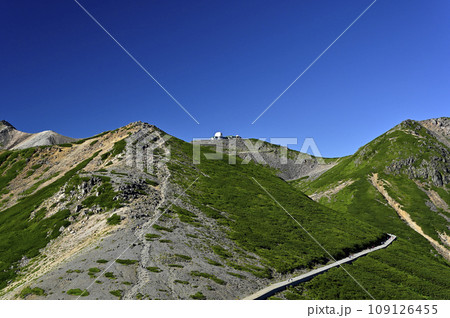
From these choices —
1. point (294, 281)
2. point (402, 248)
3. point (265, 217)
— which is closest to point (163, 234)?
point (294, 281)

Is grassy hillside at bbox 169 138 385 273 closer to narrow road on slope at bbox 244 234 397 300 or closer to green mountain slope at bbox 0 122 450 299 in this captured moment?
green mountain slope at bbox 0 122 450 299

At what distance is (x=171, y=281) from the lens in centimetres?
4069

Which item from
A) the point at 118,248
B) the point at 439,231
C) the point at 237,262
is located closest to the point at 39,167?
the point at 118,248

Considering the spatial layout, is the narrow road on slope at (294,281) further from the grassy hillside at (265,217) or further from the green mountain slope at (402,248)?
the grassy hillside at (265,217)

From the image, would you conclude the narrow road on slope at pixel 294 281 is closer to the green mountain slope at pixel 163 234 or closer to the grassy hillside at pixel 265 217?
the green mountain slope at pixel 163 234

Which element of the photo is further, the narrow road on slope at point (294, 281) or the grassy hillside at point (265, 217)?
the grassy hillside at point (265, 217)

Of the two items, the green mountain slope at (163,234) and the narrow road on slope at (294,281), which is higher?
the green mountain slope at (163,234)

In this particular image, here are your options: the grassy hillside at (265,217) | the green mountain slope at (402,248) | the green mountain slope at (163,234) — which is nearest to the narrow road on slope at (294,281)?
the green mountain slope at (402,248)

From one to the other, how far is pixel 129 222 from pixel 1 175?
9890 centimetres

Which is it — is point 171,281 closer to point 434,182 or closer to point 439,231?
point 439,231

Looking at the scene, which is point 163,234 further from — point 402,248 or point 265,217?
point 402,248

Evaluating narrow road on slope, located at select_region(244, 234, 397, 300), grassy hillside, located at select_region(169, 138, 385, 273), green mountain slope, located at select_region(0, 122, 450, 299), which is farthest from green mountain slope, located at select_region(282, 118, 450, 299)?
grassy hillside, located at select_region(169, 138, 385, 273)

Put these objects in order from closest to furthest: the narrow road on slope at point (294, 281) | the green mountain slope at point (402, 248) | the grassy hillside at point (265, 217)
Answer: the narrow road on slope at point (294, 281), the green mountain slope at point (402, 248), the grassy hillside at point (265, 217)

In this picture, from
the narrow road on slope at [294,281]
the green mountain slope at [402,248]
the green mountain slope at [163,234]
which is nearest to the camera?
the green mountain slope at [163,234]
